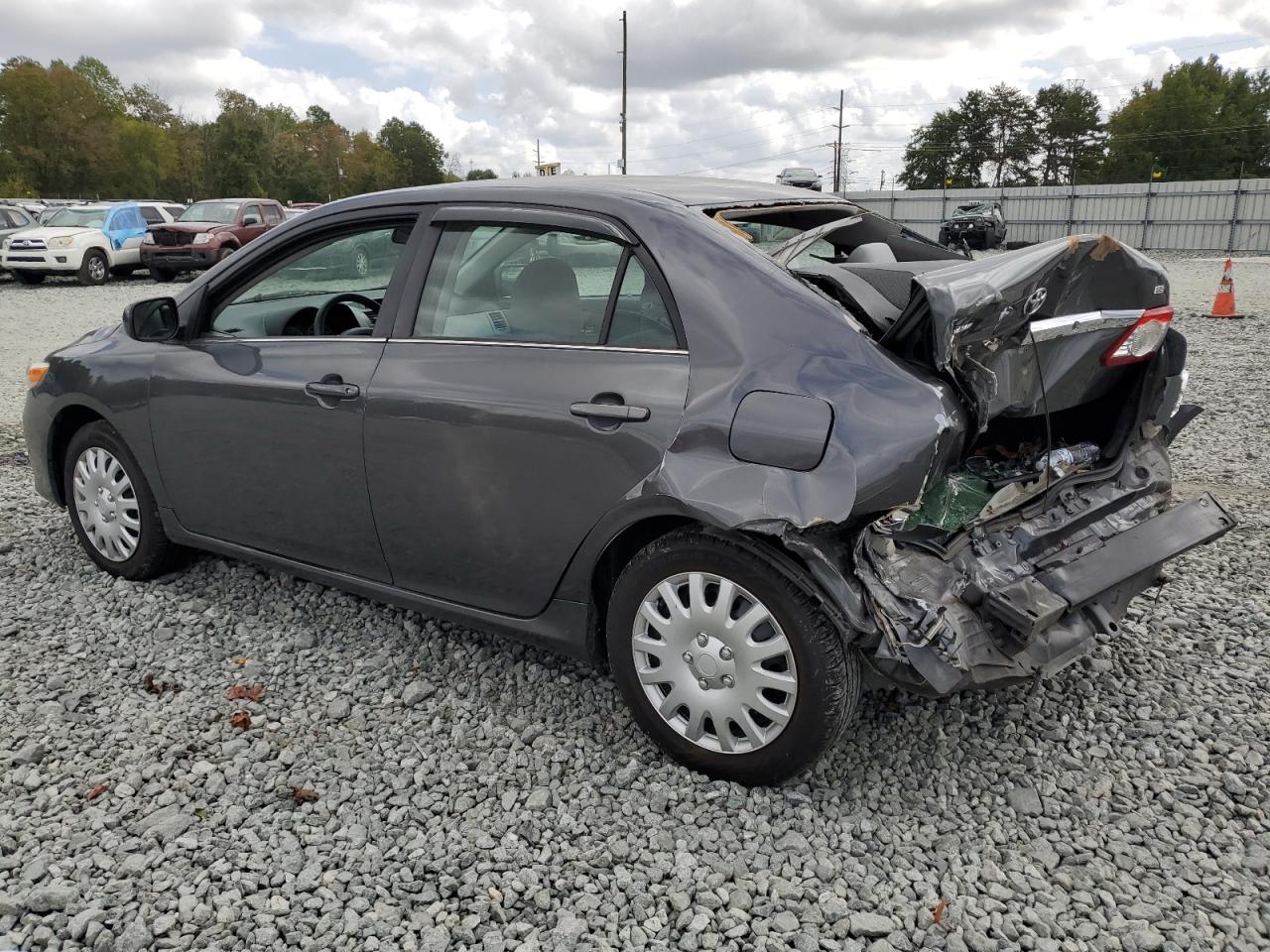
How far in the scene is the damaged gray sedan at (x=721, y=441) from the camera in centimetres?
255

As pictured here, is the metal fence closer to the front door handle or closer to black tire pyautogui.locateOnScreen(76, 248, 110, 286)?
black tire pyautogui.locateOnScreen(76, 248, 110, 286)

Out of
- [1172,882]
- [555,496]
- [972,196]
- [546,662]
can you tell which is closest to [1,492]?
[546,662]

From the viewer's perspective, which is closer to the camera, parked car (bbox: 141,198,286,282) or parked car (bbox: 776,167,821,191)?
parked car (bbox: 141,198,286,282)

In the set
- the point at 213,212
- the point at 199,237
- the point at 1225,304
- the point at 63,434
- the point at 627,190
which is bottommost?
the point at 1225,304

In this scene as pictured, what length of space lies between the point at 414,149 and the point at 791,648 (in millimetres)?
110615

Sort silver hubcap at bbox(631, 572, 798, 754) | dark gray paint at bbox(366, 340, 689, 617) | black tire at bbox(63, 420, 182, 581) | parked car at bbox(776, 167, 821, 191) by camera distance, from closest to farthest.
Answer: silver hubcap at bbox(631, 572, 798, 754), dark gray paint at bbox(366, 340, 689, 617), black tire at bbox(63, 420, 182, 581), parked car at bbox(776, 167, 821, 191)

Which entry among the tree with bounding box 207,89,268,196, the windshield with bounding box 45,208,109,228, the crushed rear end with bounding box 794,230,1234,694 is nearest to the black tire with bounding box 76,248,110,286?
the windshield with bounding box 45,208,109,228

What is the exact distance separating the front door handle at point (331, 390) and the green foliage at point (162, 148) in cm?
4946

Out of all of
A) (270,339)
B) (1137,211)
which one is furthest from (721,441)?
(1137,211)

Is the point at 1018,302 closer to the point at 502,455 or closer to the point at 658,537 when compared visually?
the point at 658,537

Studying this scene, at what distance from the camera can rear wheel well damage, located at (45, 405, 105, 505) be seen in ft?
14.3

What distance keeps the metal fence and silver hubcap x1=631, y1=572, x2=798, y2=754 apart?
25.5 meters

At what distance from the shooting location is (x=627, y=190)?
10.1 ft

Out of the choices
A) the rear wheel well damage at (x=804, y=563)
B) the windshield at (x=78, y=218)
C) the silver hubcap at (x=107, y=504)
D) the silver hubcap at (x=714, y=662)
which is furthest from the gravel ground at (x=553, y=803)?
the windshield at (x=78, y=218)
